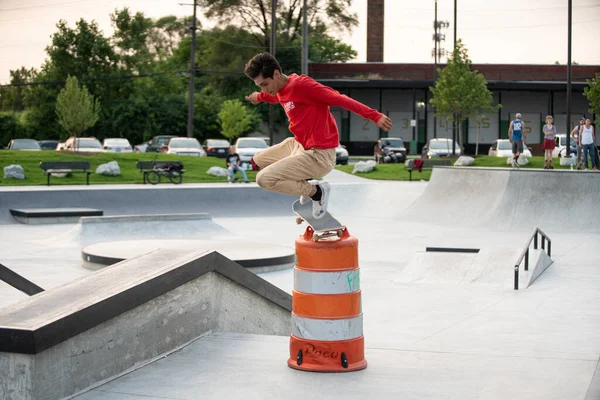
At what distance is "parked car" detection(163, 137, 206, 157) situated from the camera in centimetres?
3847

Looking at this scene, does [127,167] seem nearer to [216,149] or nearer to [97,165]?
[97,165]

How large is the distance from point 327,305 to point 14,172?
79.7ft

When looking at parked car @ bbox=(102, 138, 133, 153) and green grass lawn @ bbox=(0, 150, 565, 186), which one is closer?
green grass lawn @ bbox=(0, 150, 565, 186)

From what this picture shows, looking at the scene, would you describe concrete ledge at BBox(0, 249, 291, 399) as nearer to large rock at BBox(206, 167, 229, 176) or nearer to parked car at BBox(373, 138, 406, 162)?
large rock at BBox(206, 167, 229, 176)

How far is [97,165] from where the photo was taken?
3069 cm

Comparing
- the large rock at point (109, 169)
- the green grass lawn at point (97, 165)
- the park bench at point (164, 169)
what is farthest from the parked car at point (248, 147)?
the park bench at point (164, 169)

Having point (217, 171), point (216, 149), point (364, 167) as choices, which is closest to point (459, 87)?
point (364, 167)

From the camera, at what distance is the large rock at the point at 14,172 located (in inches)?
1078

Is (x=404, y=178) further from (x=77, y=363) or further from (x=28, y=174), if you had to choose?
(x=77, y=363)

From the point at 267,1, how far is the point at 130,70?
41.1 ft

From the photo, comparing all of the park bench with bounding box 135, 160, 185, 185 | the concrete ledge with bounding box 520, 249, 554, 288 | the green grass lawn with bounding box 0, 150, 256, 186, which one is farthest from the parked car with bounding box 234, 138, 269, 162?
the concrete ledge with bounding box 520, 249, 554, 288

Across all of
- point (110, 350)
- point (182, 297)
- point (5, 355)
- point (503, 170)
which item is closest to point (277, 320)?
point (182, 297)

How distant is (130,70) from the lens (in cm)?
6744

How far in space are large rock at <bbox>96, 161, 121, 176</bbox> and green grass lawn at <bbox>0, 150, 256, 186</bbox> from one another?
0.57ft
